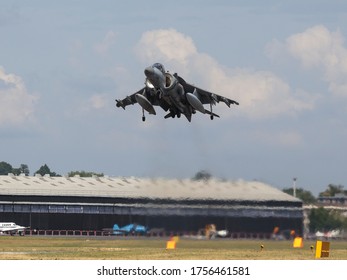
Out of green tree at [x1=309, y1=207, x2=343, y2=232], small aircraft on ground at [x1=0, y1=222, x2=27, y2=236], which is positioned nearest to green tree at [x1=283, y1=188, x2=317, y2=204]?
green tree at [x1=309, y1=207, x2=343, y2=232]

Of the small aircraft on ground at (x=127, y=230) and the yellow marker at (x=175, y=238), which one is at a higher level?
the small aircraft on ground at (x=127, y=230)

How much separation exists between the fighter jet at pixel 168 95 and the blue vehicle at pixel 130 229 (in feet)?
27.6

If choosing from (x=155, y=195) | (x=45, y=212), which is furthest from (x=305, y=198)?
(x=45, y=212)

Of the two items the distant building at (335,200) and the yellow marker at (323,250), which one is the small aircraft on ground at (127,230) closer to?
the yellow marker at (323,250)

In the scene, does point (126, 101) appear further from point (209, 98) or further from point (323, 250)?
point (323, 250)

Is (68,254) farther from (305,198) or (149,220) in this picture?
(305,198)

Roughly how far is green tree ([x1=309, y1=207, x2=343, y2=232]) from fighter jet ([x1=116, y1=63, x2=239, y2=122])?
10669 mm

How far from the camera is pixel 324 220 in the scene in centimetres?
7919

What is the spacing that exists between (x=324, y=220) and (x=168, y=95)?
50.2ft

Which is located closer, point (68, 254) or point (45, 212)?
point (68, 254)

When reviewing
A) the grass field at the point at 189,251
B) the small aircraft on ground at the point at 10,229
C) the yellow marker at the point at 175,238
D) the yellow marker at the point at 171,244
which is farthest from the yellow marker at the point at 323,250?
the small aircraft on ground at the point at 10,229

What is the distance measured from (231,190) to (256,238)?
4.27 metres

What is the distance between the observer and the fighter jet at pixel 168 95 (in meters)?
72.1

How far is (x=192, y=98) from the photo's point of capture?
240 ft
